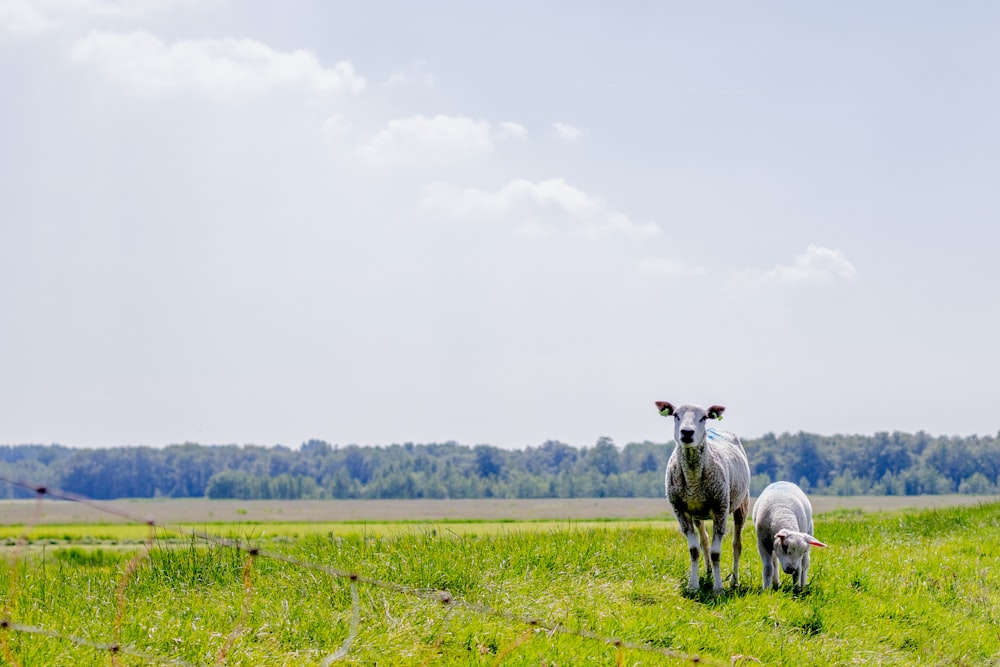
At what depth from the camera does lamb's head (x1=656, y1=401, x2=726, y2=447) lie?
12.1 metres

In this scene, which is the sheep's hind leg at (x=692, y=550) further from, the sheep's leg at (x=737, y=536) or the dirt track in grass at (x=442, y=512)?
the dirt track in grass at (x=442, y=512)

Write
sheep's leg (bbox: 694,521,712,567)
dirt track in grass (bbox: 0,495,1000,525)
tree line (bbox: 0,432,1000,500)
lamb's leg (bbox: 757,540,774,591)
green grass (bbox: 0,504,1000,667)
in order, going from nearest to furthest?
1. green grass (bbox: 0,504,1000,667)
2. lamb's leg (bbox: 757,540,774,591)
3. sheep's leg (bbox: 694,521,712,567)
4. dirt track in grass (bbox: 0,495,1000,525)
5. tree line (bbox: 0,432,1000,500)

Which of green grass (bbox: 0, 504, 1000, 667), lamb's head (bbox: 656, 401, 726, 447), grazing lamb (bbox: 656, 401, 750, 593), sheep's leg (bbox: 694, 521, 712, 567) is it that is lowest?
green grass (bbox: 0, 504, 1000, 667)

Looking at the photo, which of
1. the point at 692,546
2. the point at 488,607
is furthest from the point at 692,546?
the point at 488,607

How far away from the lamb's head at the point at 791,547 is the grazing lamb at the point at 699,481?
77 centimetres

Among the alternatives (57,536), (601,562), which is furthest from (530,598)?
(57,536)

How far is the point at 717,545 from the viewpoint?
1278cm

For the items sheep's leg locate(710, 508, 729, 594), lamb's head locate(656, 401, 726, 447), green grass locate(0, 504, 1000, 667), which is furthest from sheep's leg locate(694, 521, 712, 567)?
lamb's head locate(656, 401, 726, 447)

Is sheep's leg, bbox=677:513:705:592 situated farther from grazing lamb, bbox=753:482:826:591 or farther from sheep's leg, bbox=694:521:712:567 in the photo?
grazing lamb, bbox=753:482:826:591

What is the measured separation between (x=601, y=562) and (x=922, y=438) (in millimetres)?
178605

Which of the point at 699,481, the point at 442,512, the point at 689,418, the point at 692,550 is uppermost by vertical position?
the point at 689,418

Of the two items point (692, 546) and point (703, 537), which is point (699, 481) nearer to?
point (692, 546)

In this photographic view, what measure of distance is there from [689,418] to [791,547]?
6.97 ft

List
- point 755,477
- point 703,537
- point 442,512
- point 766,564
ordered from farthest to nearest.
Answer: point 755,477, point 442,512, point 703,537, point 766,564
